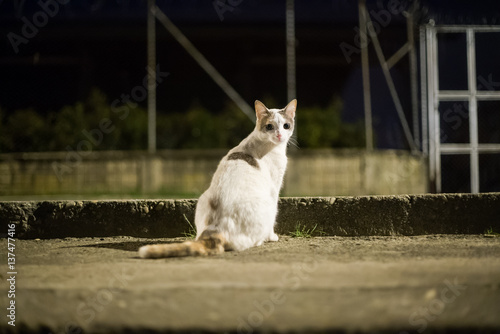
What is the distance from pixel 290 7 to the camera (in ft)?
28.8

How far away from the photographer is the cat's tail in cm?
292

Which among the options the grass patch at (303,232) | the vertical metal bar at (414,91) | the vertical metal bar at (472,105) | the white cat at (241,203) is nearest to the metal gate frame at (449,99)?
the vertical metal bar at (472,105)

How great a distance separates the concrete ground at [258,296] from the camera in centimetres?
189

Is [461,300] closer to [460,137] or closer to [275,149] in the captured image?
[275,149]

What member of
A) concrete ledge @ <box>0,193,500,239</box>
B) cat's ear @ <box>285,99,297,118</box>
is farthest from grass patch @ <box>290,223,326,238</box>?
cat's ear @ <box>285,99,297,118</box>

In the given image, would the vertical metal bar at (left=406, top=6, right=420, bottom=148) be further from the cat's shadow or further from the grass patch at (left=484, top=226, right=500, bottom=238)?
the cat's shadow

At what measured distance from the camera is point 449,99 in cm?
676

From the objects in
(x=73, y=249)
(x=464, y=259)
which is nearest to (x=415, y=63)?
(x=464, y=259)

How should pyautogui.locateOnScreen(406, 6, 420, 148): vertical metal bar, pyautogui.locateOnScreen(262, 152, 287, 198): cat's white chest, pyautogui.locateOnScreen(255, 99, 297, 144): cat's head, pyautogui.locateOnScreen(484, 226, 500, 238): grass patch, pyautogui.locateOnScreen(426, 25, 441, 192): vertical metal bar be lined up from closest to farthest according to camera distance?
pyautogui.locateOnScreen(262, 152, 287, 198): cat's white chest, pyautogui.locateOnScreen(255, 99, 297, 144): cat's head, pyautogui.locateOnScreen(484, 226, 500, 238): grass patch, pyautogui.locateOnScreen(426, 25, 441, 192): vertical metal bar, pyautogui.locateOnScreen(406, 6, 420, 148): vertical metal bar

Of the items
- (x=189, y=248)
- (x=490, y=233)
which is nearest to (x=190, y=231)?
(x=189, y=248)

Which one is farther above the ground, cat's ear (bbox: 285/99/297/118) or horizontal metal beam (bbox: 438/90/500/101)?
horizontal metal beam (bbox: 438/90/500/101)

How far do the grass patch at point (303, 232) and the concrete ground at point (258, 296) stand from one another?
3.69 ft

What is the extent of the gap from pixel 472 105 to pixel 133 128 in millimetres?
5955

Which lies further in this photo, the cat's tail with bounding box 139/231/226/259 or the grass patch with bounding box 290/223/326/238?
the grass patch with bounding box 290/223/326/238
